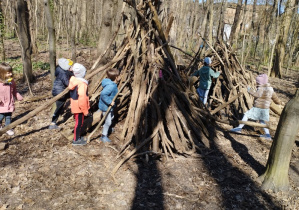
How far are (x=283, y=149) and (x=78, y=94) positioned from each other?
3.23 metres

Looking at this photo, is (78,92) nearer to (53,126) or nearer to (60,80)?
(60,80)

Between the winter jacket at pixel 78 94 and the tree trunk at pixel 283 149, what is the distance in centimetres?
303

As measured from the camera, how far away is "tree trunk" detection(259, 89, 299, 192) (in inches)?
125

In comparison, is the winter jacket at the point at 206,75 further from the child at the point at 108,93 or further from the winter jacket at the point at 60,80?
the winter jacket at the point at 60,80

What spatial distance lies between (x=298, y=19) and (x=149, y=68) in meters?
19.2

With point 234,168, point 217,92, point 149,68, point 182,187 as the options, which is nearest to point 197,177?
point 182,187

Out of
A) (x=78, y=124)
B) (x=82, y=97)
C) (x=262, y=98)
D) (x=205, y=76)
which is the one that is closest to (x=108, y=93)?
(x=82, y=97)

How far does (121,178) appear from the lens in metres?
3.47

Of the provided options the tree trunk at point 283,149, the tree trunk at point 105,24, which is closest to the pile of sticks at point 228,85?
the tree trunk at point 105,24

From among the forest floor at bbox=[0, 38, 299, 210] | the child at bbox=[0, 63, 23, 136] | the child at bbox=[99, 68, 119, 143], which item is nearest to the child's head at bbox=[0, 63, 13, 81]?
the child at bbox=[0, 63, 23, 136]

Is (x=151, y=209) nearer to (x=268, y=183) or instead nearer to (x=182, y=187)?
(x=182, y=187)

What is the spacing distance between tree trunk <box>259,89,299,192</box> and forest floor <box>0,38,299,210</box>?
146 millimetres

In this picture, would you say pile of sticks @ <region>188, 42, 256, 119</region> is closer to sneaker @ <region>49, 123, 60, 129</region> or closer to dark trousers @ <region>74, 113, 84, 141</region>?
dark trousers @ <region>74, 113, 84, 141</region>

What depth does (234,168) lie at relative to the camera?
398cm
